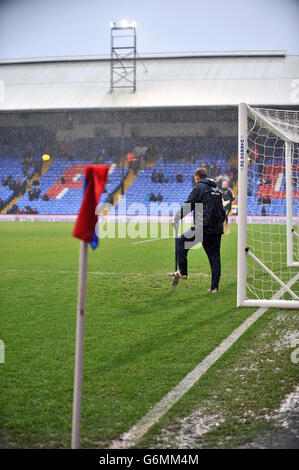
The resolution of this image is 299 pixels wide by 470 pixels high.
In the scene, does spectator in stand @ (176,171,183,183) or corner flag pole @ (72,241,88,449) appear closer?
corner flag pole @ (72,241,88,449)

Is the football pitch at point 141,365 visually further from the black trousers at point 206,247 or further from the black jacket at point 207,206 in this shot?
the black jacket at point 207,206

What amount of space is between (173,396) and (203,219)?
4.10 metres

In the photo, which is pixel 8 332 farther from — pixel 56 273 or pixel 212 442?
pixel 56 273

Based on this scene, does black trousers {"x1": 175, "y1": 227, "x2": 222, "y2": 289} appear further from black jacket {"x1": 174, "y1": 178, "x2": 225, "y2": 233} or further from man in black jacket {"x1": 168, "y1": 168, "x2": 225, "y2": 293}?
black jacket {"x1": 174, "y1": 178, "x2": 225, "y2": 233}

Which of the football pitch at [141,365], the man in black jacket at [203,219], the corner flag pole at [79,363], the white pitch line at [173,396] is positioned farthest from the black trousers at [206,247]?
the corner flag pole at [79,363]

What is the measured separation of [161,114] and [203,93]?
3.41 meters

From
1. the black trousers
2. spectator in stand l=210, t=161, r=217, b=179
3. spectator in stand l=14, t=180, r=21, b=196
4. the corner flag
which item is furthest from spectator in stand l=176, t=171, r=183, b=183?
the corner flag

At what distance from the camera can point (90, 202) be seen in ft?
9.52

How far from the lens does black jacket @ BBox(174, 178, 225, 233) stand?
7699mm

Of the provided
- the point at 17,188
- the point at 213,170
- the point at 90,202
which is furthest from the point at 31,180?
the point at 90,202

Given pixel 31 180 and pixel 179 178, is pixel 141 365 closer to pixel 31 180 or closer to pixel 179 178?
pixel 179 178

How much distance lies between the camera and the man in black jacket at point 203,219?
771 cm

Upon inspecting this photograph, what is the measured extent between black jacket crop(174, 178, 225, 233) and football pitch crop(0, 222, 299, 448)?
1.03 meters

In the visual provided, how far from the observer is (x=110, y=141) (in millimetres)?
37156
